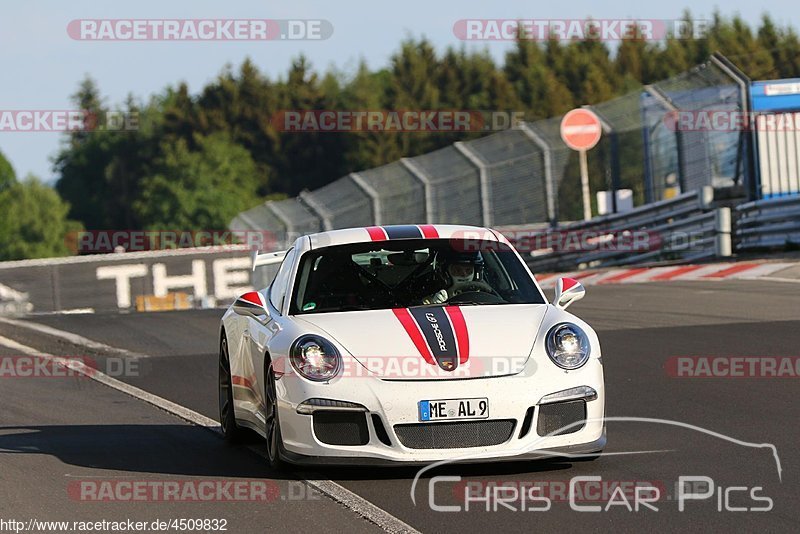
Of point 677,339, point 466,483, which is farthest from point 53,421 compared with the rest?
point 677,339

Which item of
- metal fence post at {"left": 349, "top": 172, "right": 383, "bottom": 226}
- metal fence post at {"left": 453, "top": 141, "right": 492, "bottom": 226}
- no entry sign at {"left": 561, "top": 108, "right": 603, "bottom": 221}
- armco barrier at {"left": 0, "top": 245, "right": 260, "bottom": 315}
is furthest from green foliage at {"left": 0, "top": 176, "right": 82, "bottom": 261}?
no entry sign at {"left": 561, "top": 108, "right": 603, "bottom": 221}

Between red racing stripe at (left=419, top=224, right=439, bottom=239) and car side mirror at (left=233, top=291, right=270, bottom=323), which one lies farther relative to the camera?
red racing stripe at (left=419, top=224, right=439, bottom=239)

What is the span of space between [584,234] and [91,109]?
402 feet

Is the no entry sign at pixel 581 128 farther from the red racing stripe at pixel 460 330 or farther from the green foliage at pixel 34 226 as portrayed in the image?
the green foliage at pixel 34 226

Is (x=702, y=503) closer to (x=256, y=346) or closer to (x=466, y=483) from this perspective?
(x=466, y=483)

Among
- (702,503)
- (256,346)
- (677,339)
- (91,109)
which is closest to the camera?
(702,503)

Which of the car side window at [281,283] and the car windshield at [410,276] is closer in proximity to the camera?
the car windshield at [410,276]

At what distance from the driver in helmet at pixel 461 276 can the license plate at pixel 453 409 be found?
3.65ft

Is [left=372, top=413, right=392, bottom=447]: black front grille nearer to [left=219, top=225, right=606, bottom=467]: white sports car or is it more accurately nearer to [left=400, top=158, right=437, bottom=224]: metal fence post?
[left=219, top=225, right=606, bottom=467]: white sports car

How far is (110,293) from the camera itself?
3800cm

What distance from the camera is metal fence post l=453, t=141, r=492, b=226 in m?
25.8

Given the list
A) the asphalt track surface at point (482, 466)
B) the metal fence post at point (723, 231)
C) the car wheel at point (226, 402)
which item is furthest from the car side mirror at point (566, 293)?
the metal fence post at point (723, 231)

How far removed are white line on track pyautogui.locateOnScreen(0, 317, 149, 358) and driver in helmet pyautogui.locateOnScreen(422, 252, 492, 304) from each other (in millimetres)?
7417

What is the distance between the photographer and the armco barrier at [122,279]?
36875 mm
